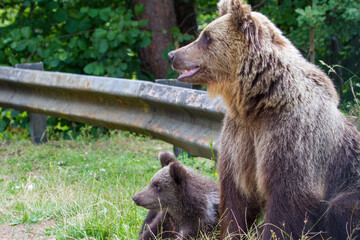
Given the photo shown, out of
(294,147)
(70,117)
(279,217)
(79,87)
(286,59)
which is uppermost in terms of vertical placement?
(286,59)

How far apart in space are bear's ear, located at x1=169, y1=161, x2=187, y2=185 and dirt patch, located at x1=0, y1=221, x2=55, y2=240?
1.17 m

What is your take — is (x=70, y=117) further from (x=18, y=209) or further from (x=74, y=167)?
(x=18, y=209)

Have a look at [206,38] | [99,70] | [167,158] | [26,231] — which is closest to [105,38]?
[99,70]

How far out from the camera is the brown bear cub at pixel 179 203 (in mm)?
4773

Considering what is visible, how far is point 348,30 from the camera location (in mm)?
7906

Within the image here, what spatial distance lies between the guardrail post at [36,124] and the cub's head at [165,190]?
12.9ft

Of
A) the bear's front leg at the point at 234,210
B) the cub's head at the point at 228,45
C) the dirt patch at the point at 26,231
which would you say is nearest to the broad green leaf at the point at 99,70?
the dirt patch at the point at 26,231

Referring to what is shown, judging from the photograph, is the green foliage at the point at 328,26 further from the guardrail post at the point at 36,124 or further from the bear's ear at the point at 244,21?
the guardrail post at the point at 36,124

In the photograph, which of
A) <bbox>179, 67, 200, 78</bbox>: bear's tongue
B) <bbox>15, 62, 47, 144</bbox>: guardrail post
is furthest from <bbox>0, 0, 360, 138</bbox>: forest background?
<bbox>179, 67, 200, 78</bbox>: bear's tongue

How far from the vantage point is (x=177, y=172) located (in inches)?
190

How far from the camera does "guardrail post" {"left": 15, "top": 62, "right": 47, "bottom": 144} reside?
8.45 metres

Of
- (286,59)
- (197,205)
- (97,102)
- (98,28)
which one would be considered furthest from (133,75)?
(286,59)

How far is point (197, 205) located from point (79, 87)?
2877 mm

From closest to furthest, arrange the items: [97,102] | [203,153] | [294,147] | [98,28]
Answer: [294,147], [203,153], [97,102], [98,28]
